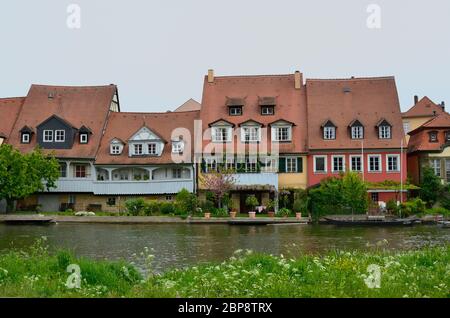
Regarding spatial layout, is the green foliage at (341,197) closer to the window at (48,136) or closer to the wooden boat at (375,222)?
the wooden boat at (375,222)

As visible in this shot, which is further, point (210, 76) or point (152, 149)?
point (210, 76)

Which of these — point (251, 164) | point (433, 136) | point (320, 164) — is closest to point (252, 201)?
point (251, 164)

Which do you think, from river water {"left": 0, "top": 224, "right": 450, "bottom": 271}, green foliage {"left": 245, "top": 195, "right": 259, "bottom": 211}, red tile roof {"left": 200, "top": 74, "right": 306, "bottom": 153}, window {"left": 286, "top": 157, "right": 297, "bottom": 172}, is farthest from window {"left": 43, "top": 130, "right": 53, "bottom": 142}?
window {"left": 286, "top": 157, "right": 297, "bottom": 172}

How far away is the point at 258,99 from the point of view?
50719 millimetres

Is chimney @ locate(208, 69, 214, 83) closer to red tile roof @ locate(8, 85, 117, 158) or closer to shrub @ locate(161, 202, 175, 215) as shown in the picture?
red tile roof @ locate(8, 85, 117, 158)

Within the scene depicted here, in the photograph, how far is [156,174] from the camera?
4869 centimetres

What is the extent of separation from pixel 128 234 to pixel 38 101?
26821mm

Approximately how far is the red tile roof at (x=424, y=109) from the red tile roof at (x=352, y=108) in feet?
54.2

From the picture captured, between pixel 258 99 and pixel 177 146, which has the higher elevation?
pixel 258 99

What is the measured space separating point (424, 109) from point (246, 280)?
61282 mm

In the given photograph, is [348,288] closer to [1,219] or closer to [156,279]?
[156,279]

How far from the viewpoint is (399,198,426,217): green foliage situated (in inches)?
1603

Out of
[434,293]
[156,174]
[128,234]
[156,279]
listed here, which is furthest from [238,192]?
[434,293]

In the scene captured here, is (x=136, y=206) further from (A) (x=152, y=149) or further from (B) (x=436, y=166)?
(B) (x=436, y=166)
